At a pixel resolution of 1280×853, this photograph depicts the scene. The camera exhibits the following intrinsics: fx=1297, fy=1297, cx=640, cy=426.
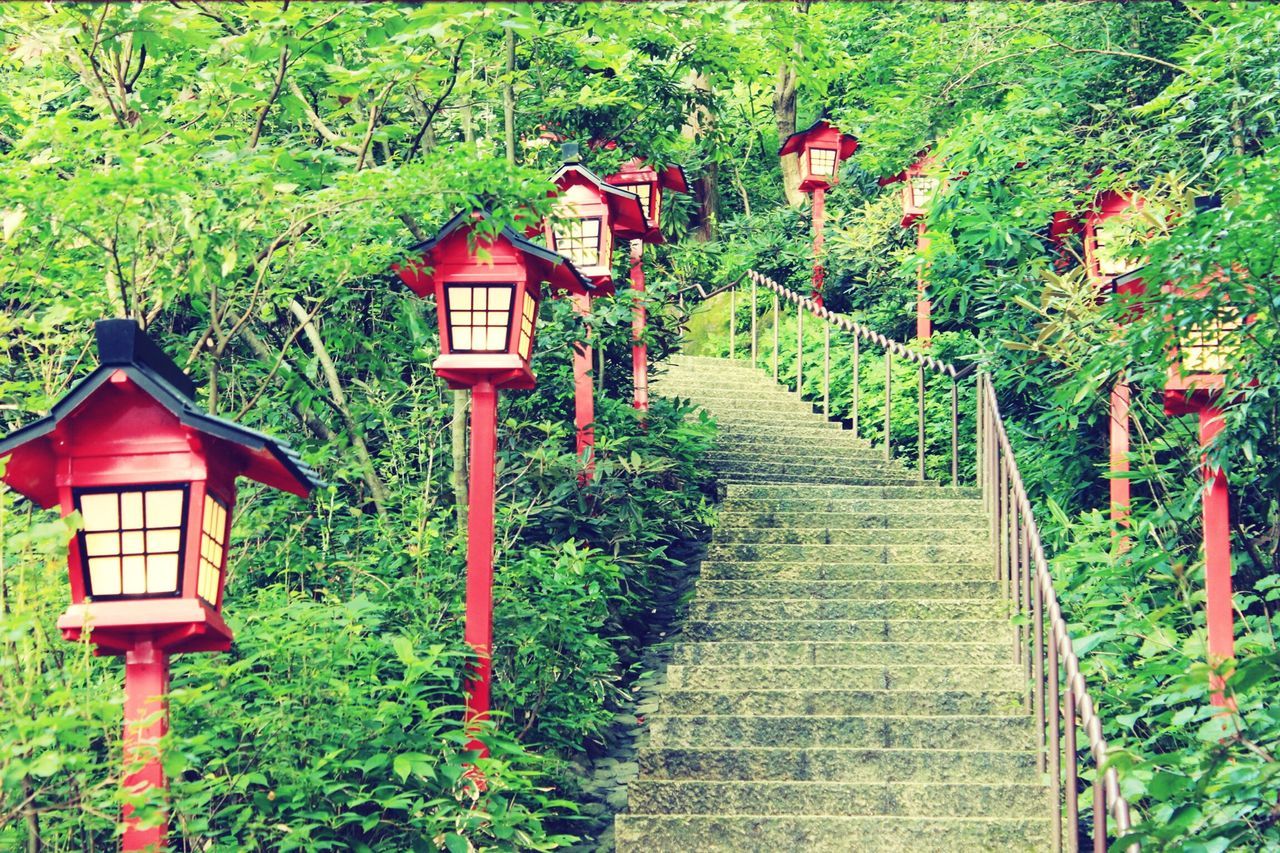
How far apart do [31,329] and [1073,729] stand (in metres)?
4.50

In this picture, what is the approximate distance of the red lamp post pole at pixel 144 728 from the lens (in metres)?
3.75

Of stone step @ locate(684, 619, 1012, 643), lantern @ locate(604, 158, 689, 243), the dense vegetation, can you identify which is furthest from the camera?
lantern @ locate(604, 158, 689, 243)

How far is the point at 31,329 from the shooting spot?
17.1 ft

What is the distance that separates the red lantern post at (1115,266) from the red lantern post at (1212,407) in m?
1.18

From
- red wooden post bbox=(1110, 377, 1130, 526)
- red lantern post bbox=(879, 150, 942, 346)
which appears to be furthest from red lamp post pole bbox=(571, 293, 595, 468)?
red lantern post bbox=(879, 150, 942, 346)

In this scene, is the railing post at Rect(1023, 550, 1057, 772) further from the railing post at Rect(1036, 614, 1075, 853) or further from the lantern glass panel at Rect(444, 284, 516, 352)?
the lantern glass panel at Rect(444, 284, 516, 352)

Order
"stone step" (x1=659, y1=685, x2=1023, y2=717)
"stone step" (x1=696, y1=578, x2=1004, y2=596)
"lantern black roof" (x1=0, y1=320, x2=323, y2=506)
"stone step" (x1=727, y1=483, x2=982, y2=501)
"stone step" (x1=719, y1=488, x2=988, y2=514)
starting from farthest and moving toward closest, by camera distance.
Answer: "stone step" (x1=727, y1=483, x2=982, y2=501) < "stone step" (x1=719, y1=488, x2=988, y2=514) < "stone step" (x1=696, y1=578, x2=1004, y2=596) < "stone step" (x1=659, y1=685, x2=1023, y2=717) < "lantern black roof" (x1=0, y1=320, x2=323, y2=506)

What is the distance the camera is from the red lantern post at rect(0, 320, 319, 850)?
405cm

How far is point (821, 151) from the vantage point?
15.9 metres

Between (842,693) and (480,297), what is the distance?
9.17ft

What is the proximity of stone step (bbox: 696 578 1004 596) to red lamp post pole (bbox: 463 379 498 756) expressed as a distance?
2224mm

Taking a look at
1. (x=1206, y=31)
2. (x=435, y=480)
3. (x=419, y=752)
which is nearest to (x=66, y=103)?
(x=435, y=480)

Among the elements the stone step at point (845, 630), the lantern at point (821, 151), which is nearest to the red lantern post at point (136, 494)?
the stone step at point (845, 630)

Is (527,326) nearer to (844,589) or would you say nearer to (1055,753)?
(844,589)
